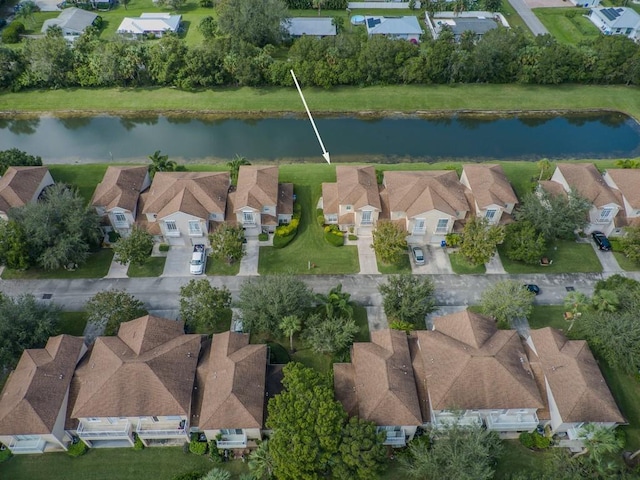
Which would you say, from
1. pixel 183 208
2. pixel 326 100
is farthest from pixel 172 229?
pixel 326 100

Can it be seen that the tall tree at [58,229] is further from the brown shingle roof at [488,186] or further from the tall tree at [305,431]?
the brown shingle roof at [488,186]

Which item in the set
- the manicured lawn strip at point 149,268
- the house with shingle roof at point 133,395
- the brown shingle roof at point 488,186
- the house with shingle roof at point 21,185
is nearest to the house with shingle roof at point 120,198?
the manicured lawn strip at point 149,268

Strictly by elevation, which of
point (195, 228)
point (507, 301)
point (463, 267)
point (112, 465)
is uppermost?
point (507, 301)

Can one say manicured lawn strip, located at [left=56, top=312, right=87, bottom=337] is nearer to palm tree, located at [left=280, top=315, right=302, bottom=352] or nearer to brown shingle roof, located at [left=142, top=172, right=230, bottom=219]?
brown shingle roof, located at [left=142, top=172, right=230, bottom=219]

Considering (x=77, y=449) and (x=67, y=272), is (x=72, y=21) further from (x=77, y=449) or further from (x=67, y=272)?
(x=77, y=449)

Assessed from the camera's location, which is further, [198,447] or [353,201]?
[353,201]

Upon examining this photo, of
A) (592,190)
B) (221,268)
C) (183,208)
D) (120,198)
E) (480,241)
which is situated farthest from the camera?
(592,190)

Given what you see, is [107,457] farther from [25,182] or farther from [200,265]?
[25,182]
